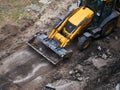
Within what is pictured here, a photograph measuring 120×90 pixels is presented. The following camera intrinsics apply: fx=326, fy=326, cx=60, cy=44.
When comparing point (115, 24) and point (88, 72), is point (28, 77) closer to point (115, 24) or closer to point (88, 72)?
point (88, 72)

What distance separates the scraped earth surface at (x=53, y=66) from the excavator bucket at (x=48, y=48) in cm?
25

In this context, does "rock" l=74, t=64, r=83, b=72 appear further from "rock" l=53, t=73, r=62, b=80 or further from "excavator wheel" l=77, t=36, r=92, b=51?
"excavator wheel" l=77, t=36, r=92, b=51

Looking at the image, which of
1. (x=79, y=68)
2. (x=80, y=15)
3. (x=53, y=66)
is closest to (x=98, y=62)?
(x=79, y=68)

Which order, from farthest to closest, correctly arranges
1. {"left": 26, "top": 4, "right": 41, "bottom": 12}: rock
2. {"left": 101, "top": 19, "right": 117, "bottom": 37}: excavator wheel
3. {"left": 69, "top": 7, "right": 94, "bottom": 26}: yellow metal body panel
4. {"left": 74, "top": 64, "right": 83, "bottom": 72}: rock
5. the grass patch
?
{"left": 26, "top": 4, "right": 41, "bottom": 12}: rock < the grass patch < {"left": 101, "top": 19, "right": 117, "bottom": 37}: excavator wheel < {"left": 69, "top": 7, "right": 94, "bottom": 26}: yellow metal body panel < {"left": 74, "top": 64, "right": 83, "bottom": 72}: rock

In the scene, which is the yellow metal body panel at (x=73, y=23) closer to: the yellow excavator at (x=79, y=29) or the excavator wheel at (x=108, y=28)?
the yellow excavator at (x=79, y=29)

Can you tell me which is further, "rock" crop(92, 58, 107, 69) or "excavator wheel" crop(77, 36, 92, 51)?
"excavator wheel" crop(77, 36, 92, 51)

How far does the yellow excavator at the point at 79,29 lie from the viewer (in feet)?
44.0

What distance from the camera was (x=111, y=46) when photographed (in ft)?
46.4

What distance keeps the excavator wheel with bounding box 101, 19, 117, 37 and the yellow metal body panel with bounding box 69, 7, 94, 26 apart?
93 centimetres

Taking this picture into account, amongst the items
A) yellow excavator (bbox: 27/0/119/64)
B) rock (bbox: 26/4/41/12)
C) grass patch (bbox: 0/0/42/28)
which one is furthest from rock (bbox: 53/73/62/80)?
rock (bbox: 26/4/41/12)

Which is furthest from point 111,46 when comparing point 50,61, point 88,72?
point 50,61

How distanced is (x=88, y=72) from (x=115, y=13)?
9.81ft

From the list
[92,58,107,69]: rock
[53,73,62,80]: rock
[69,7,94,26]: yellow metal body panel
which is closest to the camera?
[53,73,62,80]: rock

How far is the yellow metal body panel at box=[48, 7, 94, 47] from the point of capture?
1351 cm
